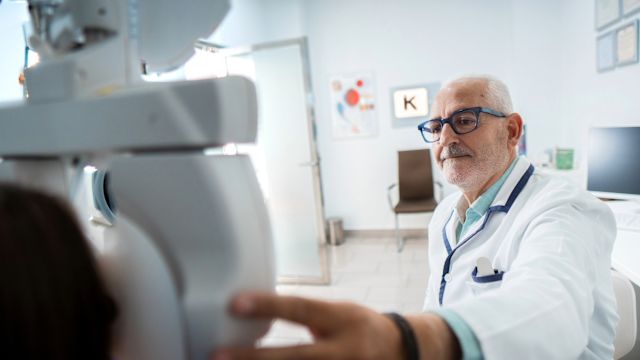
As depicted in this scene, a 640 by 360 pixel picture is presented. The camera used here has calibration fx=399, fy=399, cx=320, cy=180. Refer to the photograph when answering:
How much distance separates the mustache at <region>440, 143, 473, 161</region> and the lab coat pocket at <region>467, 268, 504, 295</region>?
0.40 metres

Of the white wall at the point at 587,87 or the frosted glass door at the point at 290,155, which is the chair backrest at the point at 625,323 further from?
the frosted glass door at the point at 290,155

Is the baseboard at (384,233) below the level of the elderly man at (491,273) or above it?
below

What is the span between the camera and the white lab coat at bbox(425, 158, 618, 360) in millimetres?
489

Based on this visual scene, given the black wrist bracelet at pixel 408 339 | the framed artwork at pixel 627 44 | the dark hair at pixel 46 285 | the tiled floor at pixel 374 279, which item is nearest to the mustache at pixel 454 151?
the black wrist bracelet at pixel 408 339

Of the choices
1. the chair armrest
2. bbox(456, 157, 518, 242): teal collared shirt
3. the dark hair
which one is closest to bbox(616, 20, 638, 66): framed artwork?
bbox(456, 157, 518, 242): teal collared shirt

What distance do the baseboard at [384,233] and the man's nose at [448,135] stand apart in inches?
135

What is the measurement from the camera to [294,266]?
373cm

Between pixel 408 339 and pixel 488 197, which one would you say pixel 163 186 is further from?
pixel 488 197

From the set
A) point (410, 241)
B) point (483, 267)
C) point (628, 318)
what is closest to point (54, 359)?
point (483, 267)

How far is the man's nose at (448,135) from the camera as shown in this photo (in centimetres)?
126

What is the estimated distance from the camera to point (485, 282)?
984 mm

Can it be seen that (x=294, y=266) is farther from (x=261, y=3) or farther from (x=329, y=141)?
(x=261, y=3)

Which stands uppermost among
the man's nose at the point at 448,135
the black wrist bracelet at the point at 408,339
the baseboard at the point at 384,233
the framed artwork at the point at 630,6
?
the framed artwork at the point at 630,6

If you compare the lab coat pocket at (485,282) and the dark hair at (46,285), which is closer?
the dark hair at (46,285)
